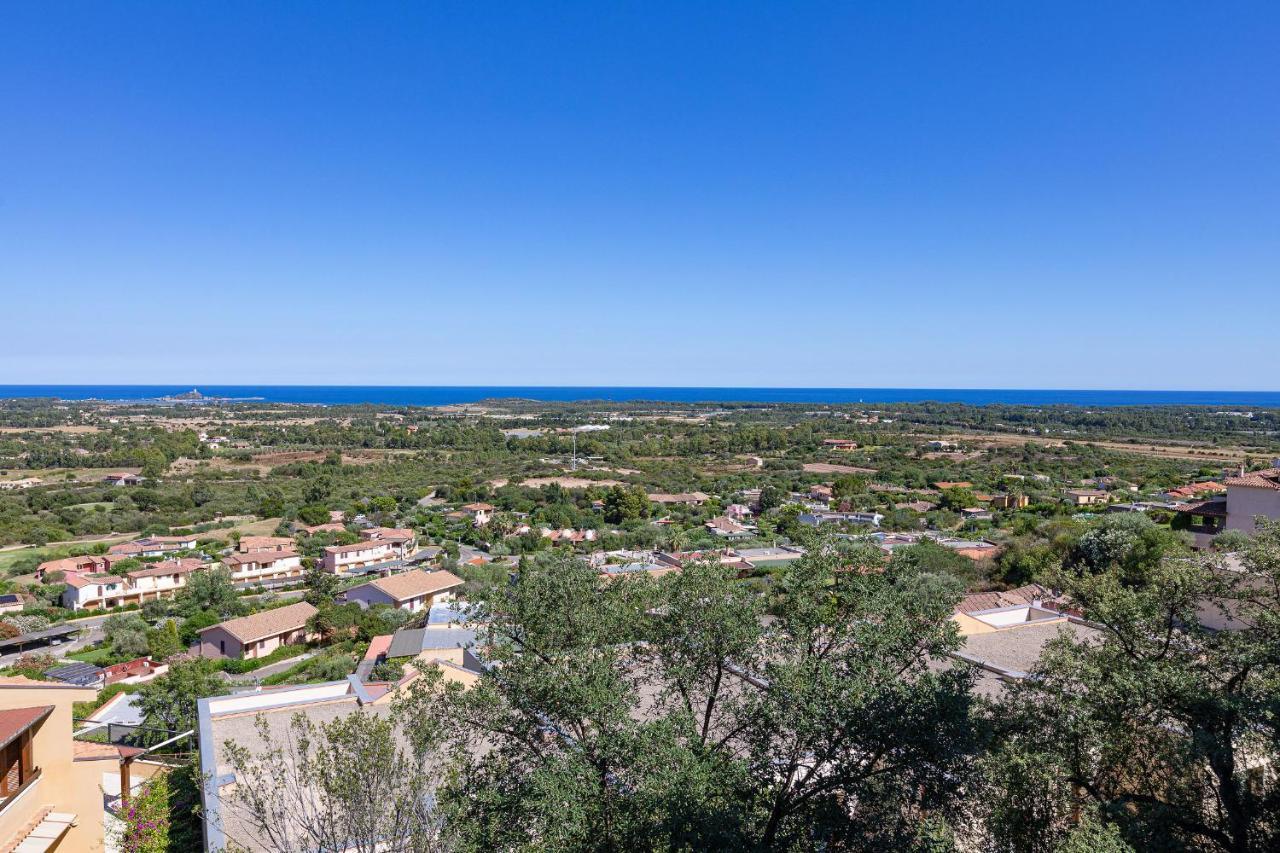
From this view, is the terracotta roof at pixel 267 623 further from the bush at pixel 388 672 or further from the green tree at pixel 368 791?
the green tree at pixel 368 791

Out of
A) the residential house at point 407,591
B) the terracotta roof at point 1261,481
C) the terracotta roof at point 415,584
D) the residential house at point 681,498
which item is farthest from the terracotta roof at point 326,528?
the terracotta roof at point 1261,481

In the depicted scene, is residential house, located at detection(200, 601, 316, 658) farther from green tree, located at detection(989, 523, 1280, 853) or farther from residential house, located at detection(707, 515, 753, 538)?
green tree, located at detection(989, 523, 1280, 853)

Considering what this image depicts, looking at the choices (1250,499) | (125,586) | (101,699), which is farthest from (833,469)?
(101,699)

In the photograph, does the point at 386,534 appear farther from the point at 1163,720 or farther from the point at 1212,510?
the point at 1163,720

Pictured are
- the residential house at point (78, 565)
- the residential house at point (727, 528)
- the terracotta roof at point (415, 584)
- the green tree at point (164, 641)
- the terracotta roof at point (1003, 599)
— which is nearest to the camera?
the terracotta roof at point (1003, 599)

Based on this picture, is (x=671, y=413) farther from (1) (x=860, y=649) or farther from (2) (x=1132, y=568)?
(1) (x=860, y=649)

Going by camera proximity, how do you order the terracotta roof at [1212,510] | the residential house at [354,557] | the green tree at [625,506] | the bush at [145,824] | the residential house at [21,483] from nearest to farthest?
the bush at [145,824]
the terracotta roof at [1212,510]
the residential house at [354,557]
the green tree at [625,506]
the residential house at [21,483]

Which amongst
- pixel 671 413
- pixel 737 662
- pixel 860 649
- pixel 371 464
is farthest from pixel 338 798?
pixel 671 413
